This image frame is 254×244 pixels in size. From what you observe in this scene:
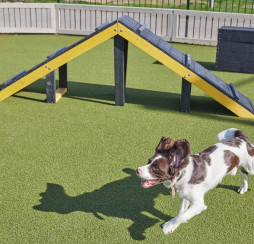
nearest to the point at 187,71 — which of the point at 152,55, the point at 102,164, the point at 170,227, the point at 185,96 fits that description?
the point at 185,96

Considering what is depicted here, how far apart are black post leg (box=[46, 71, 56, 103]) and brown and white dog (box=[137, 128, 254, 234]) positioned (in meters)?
3.37

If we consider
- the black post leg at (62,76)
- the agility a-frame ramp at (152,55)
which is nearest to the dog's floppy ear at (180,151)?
the agility a-frame ramp at (152,55)

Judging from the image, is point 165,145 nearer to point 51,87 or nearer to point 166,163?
point 166,163

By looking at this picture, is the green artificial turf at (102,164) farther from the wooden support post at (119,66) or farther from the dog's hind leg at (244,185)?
the wooden support post at (119,66)

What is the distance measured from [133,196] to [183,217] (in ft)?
2.81

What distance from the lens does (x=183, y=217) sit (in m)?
2.98

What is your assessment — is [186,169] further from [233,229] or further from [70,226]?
[70,226]

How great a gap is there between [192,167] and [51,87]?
12.5 feet

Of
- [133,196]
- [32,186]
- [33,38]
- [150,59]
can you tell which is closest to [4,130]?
[32,186]

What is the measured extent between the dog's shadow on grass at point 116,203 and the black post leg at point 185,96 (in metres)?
2.36

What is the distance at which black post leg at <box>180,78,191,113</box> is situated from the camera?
5.91 metres

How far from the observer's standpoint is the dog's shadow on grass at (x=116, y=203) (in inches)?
135

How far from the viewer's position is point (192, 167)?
9.79 ft

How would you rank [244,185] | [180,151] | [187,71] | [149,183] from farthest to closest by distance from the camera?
[187,71], [244,185], [149,183], [180,151]
